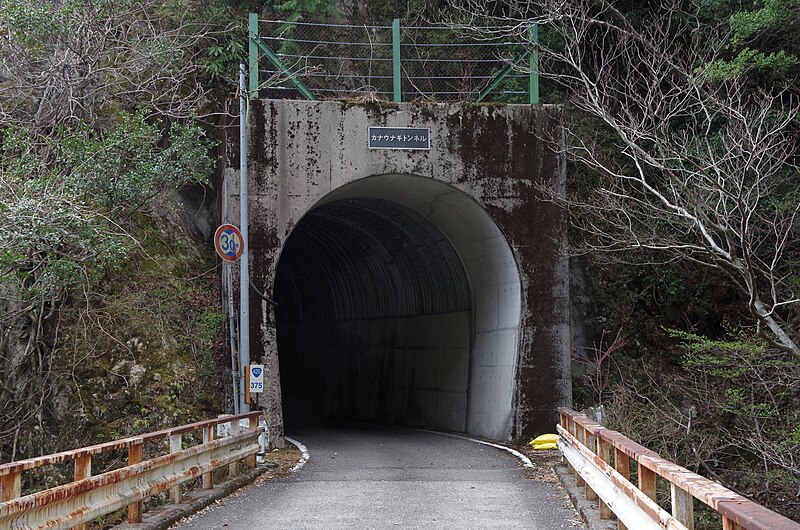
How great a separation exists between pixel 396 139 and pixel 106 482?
9724 millimetres

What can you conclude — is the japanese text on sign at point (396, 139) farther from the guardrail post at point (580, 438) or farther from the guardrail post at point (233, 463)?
the guardrail post at point (580, 438)

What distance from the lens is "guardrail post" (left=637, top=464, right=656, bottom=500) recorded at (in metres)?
5.36

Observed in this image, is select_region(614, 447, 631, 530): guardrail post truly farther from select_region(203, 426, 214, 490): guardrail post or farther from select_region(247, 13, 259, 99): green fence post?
select_region(247, 13, 259, 99): green fence post

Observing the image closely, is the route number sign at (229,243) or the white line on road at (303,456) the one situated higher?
the route number sign at (229,243)

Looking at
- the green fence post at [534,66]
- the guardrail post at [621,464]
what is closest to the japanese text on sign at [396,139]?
the green fence post at [534,66]

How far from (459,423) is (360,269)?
227 inches

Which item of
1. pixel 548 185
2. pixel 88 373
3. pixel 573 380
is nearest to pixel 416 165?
pixel 548 185

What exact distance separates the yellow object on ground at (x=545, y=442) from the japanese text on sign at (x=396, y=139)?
5267 mm

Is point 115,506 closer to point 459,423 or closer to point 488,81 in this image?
point 459,423

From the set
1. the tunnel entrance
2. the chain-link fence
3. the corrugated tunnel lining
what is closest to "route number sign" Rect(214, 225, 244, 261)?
the tunnel entrance

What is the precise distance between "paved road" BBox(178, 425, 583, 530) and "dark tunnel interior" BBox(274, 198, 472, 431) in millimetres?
4525

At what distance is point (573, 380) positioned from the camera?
16156 mm

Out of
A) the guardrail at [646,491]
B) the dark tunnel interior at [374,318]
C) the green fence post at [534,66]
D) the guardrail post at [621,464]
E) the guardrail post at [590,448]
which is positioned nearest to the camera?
the guardrail at [646,491]

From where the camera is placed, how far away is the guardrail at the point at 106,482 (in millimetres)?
4945
